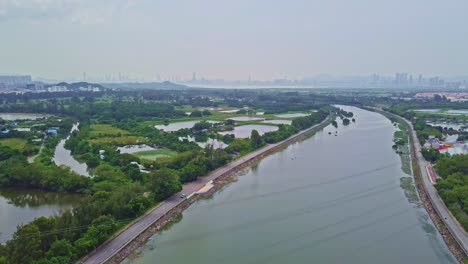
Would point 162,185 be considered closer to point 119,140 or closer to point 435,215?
point 435,215

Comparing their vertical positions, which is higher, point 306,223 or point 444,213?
point 444,213

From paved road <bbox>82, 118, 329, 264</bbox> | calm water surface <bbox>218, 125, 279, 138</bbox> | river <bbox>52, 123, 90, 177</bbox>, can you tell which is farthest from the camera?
calm water surface <bbox>218, 125, 279, 138</bbox>

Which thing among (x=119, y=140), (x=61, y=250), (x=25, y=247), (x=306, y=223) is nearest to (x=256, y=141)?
(x=119, y=140)

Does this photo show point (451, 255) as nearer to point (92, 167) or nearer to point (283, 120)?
point (92, 167)

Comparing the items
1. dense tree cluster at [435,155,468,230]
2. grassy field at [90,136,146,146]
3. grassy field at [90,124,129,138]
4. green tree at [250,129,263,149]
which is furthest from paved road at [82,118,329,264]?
grassy field at [90,124,129,138]

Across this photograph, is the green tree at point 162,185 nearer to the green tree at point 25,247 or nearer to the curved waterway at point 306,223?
the curved waterway at point 306,223

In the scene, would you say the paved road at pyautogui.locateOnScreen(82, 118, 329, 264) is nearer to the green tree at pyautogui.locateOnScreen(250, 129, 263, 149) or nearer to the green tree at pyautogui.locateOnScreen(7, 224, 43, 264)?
the green tree at pyautogui.locateOnScreen(7, 224, 43, 264)
